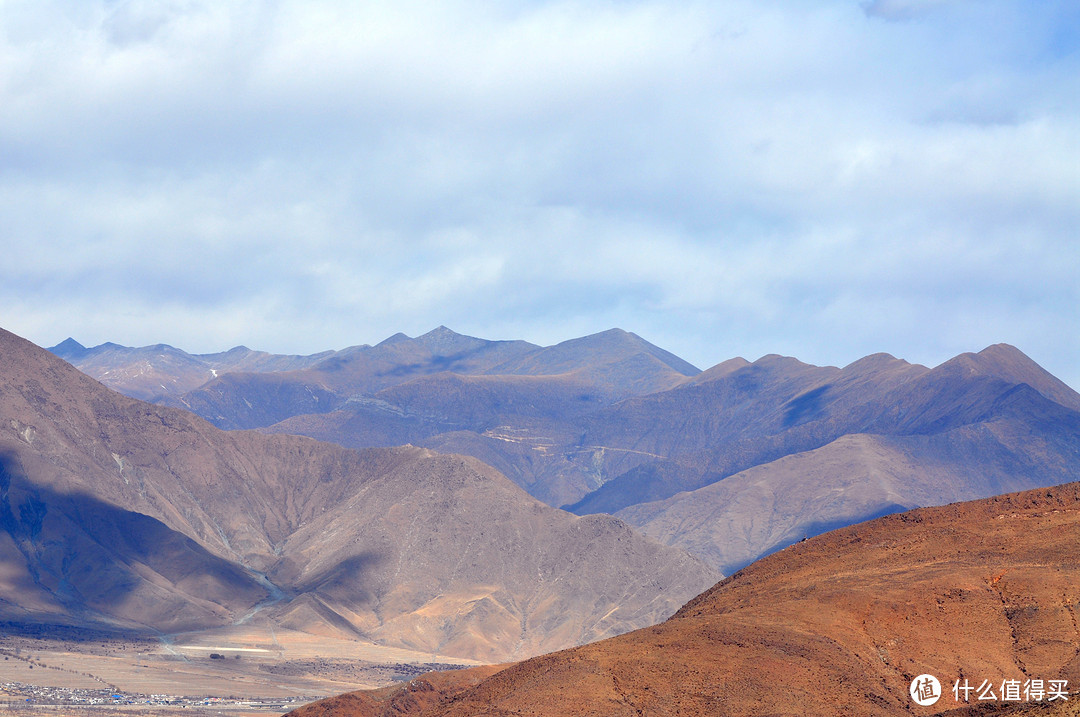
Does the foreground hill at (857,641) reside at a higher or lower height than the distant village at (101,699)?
higher

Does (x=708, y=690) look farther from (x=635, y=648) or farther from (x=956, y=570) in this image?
(x=956, y=570)

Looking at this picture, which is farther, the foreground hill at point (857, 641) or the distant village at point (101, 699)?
the distant village at point (101, 699)

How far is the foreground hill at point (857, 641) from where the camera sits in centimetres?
5722

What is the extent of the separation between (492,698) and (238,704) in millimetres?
106540

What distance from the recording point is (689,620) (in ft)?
217

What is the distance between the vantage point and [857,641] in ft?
201

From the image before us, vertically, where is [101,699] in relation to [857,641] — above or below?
below

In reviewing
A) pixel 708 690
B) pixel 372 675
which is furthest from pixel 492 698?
pixel 372 675

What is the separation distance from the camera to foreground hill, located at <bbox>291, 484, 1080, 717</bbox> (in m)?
57.2

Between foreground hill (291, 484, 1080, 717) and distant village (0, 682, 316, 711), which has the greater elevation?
foreground hill (291, 484, 1080, 717)

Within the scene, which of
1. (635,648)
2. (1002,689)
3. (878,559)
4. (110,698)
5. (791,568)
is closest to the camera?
(1002,689)

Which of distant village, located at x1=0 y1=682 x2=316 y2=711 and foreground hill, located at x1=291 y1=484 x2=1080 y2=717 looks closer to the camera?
foreground hill, located at x1=291 y1=484 x2=1080 y2=717

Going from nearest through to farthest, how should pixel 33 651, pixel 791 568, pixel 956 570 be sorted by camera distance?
pixel 956 570 → pixel 791 568 → pixel 33 651

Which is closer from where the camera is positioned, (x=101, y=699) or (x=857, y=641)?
(x=857, y=641)
